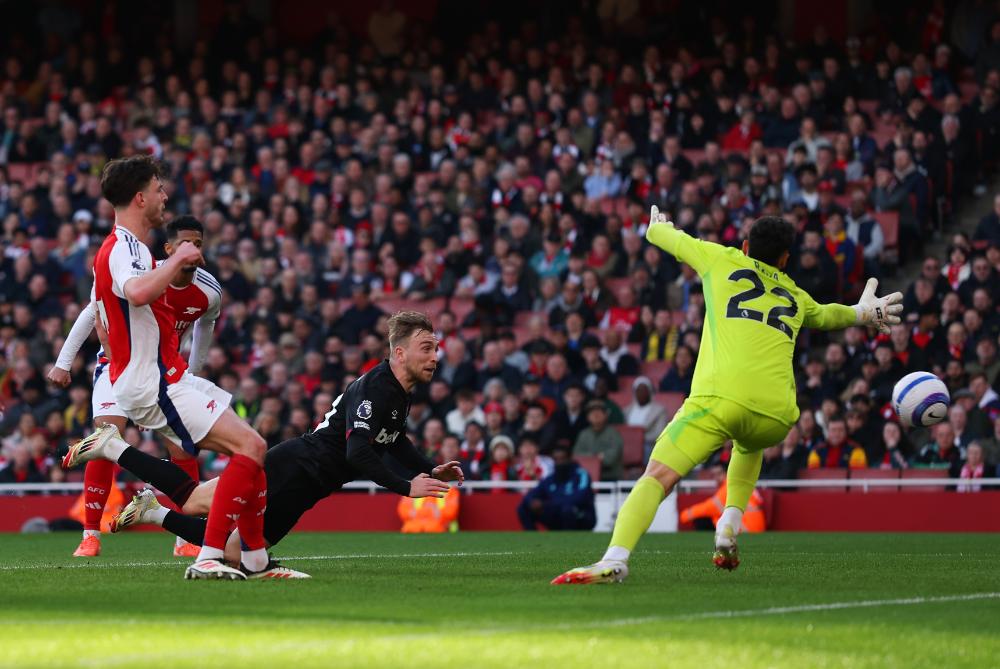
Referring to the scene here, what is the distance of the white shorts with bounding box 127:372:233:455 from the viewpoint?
8.70m

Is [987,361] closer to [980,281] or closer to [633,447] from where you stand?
[980,281]

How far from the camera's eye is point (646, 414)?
1977cm

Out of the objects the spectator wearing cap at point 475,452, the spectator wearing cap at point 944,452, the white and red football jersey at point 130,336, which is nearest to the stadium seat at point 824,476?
the spectator wearing cap at point 944,452

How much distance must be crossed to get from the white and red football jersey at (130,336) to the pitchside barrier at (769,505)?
1032cm

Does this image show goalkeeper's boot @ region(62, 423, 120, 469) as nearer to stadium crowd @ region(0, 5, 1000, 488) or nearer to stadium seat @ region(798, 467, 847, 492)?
stadium crowd @ region(0, 5, 1000, 488)

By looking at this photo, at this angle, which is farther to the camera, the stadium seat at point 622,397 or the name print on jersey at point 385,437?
the stadium seat at point 622,397

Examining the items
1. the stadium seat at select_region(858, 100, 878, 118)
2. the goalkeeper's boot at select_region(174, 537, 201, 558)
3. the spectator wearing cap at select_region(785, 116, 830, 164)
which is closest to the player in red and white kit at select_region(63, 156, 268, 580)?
the goalkeeper's boot at select_region(174, 537, 201, 558)

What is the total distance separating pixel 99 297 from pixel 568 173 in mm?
14459

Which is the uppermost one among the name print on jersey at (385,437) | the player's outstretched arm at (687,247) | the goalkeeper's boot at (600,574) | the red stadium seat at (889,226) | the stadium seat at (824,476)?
the red stadium seat at (889,226)

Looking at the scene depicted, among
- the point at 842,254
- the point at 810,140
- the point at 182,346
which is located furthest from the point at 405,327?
the point at 810,140

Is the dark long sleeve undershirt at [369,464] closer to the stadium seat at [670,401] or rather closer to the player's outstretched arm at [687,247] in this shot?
the player's outstretched arm at [687,247]

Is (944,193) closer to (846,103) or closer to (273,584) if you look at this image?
(846,103)

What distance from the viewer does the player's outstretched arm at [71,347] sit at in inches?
453

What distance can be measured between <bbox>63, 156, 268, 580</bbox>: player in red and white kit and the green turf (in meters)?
0.40
